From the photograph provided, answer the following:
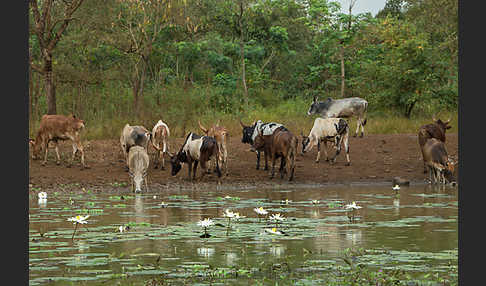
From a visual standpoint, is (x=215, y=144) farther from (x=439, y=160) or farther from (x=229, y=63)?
(x=229, y=63)

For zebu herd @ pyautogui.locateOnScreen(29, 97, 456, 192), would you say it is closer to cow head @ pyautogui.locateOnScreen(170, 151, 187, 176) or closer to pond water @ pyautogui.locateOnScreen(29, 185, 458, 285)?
cow head @ pyautogui.locateOnScreen(170, 151, 187, 176)

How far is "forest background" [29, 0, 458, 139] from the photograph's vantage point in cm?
2867

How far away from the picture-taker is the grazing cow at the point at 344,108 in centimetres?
2691

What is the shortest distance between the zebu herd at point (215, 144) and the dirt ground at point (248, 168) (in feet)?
1.02

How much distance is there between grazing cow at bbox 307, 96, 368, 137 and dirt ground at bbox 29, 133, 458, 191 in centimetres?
130

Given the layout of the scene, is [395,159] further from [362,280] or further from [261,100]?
[362,280]

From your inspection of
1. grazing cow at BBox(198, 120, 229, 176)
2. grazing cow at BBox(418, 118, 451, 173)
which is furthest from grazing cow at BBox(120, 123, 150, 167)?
grazing cow at BBox(418, 118, 451, 173)

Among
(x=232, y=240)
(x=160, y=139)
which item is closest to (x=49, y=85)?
(x=160, y=139)

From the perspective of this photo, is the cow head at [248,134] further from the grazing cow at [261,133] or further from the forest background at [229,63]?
the forest background at [229,63]

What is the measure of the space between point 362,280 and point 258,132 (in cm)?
1523

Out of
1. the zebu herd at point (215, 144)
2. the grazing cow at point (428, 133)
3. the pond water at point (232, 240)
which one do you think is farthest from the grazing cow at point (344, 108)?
the pond water at point (232, 240)

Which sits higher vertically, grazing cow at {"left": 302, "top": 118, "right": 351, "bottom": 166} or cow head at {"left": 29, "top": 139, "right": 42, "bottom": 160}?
grazing cow at {"left": 302, "top": 118, "right": 351, "bottom": 166}

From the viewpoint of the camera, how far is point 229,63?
130ft

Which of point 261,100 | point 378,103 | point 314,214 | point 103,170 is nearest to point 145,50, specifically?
point 261,100
